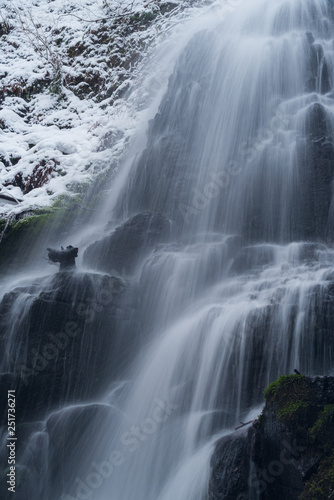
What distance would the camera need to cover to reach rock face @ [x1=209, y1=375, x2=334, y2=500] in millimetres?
3467

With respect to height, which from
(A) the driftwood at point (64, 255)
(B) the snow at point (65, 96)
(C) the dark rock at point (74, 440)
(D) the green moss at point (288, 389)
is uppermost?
(B) the snow at point (65, 96)

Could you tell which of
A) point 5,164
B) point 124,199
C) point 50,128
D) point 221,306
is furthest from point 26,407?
point 50,128

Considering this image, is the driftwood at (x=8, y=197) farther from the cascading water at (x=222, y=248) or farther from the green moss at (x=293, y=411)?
the green moss at (x=293, y=411)

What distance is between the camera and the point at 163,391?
→ 579cm

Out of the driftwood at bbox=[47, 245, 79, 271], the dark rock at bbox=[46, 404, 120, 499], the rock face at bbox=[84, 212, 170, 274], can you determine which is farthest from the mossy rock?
the dark rock at bbox=[46, 404, 120, 499]

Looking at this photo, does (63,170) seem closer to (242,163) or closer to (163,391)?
(242,163)

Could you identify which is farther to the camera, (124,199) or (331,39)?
(331,39)

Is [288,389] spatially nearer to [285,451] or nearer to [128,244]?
[285,451]

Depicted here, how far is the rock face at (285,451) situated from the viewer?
3467 mm

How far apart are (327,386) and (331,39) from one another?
10.6 meters

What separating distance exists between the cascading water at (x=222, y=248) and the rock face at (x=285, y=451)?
486 millimetres

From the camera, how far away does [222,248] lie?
310 inches

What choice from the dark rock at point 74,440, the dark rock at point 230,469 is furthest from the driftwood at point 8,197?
the dark rock at point 230,469

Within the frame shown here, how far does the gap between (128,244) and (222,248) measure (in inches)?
71.6
